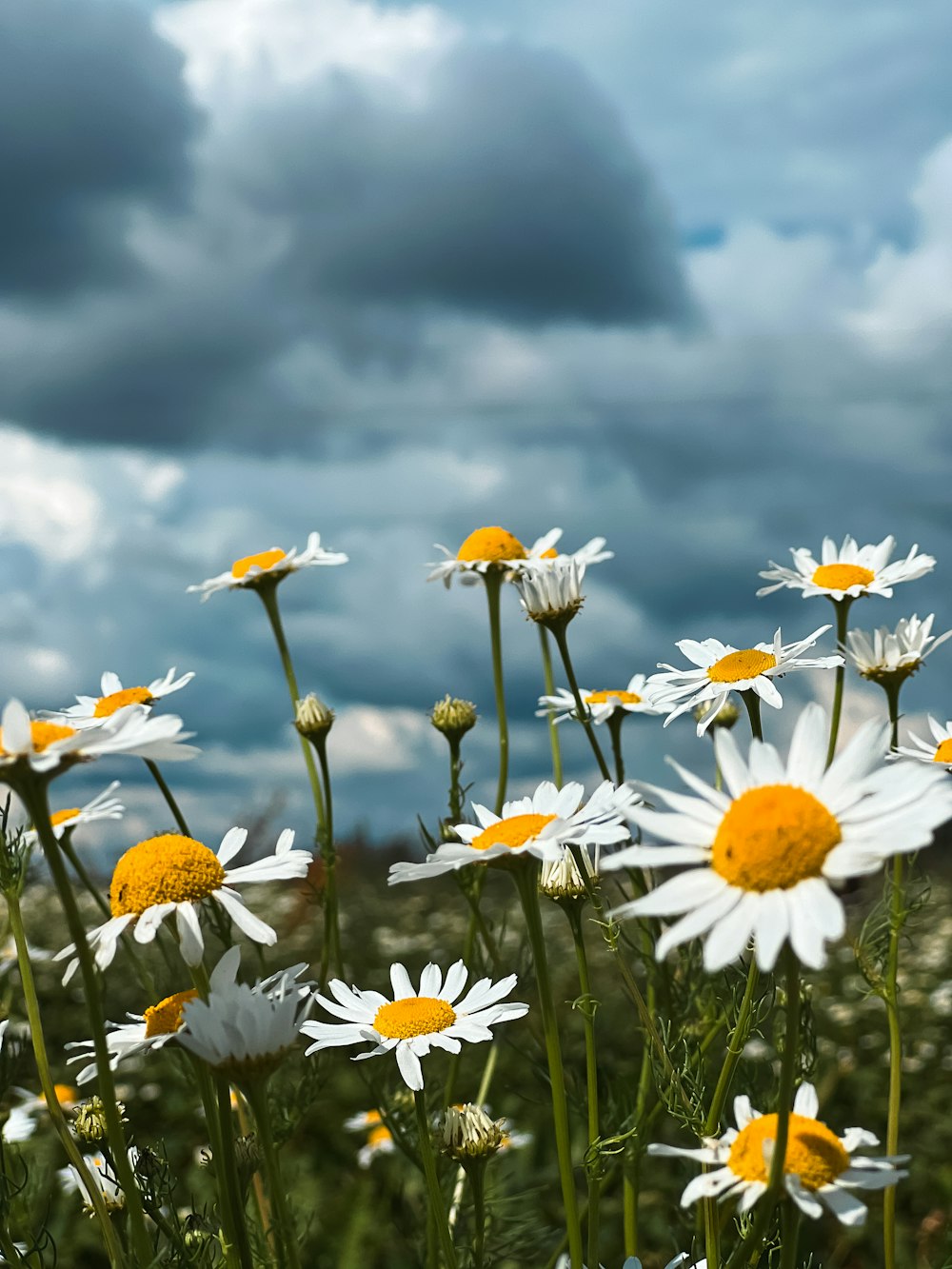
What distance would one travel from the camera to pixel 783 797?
4.00ft

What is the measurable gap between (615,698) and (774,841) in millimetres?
1536

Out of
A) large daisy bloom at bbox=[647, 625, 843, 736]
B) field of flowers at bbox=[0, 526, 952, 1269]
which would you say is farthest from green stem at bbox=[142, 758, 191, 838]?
large daisy bloom at bbox=[647, 625, 843, 736]

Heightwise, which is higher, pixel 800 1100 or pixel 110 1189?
pixel 800 1100

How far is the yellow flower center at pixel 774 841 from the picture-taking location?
116 centimetres

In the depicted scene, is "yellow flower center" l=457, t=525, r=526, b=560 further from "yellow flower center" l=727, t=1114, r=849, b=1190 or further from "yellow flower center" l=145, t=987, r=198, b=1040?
"yellow flower center" l=727, t=1114, r=849, b=1190

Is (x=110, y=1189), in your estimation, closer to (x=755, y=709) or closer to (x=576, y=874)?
(x=576, y=874)

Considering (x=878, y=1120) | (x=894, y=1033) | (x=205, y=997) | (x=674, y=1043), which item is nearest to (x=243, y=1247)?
(x=205, y=997)

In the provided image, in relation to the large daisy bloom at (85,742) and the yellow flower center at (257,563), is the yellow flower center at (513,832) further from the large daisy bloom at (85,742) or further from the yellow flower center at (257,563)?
the yellow flower center at (257,563)

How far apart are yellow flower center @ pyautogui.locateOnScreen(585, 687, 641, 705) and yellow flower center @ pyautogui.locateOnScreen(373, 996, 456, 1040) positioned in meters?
1.00

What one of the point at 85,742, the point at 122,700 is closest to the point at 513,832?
the point at 85,742

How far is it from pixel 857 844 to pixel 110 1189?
1.56 metres

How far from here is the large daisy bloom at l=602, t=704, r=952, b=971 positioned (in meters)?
1.09

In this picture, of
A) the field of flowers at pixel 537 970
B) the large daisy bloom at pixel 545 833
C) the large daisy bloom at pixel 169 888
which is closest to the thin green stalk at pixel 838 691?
the field of flowers at pixel 537 970

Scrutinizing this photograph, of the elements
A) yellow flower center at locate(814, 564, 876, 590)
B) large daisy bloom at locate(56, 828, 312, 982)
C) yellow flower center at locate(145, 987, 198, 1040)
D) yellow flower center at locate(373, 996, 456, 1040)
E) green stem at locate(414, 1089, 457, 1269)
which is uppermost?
yellow flower center at locate(814, 564, 876, 590)
